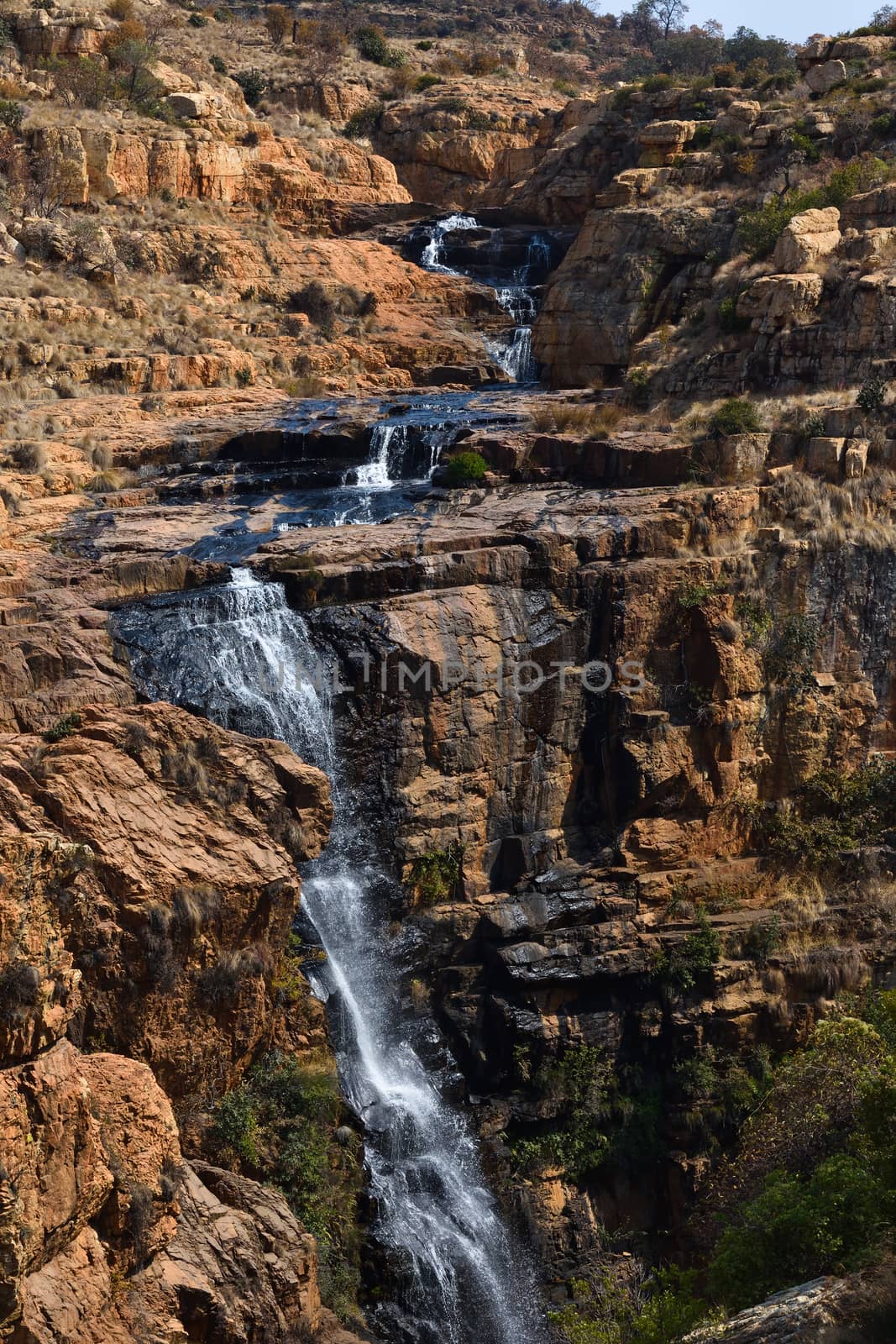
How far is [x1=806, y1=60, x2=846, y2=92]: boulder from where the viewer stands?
37531 millimetres

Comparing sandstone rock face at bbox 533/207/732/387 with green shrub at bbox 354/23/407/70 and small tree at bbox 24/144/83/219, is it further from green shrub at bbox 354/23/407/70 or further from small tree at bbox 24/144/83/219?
green shrub at bbox 354/23/407/70

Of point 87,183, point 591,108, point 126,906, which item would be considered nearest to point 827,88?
point 591,108

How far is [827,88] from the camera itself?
123 ft

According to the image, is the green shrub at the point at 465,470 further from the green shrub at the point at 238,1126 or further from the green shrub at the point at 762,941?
the green shrub at the point at 238,1126

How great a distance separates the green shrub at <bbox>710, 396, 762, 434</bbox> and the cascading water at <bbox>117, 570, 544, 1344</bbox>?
31.1ft

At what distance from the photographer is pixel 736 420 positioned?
2614 cm

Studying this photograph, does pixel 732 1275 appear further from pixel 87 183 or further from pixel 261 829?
pixel 87 183

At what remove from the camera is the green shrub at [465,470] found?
1077 inches

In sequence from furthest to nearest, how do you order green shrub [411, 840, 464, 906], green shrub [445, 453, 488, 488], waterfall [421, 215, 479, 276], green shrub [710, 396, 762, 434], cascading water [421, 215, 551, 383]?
1. waterfall [421, 215, 479, 276]
2. cascading water [421, 215, 551, 383]
3. green shrub [445, 453, 488, 488]
4. green shrub [710, 396, 762, 434]
5. green shrub [411, 840, 464, 906]

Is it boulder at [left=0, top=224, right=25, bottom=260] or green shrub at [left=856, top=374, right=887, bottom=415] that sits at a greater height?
boulder at [left=0, top=224, right=25, bottom=260]

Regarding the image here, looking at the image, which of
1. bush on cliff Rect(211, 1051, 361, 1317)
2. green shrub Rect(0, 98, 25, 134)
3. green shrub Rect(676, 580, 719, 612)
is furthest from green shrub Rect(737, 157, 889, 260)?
bush on cliff Rect(211, 1051, 361, 1317)

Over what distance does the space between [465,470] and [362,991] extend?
10946mm

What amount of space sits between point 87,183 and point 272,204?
18.2 feet

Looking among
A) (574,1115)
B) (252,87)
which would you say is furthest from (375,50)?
(574,1115)
